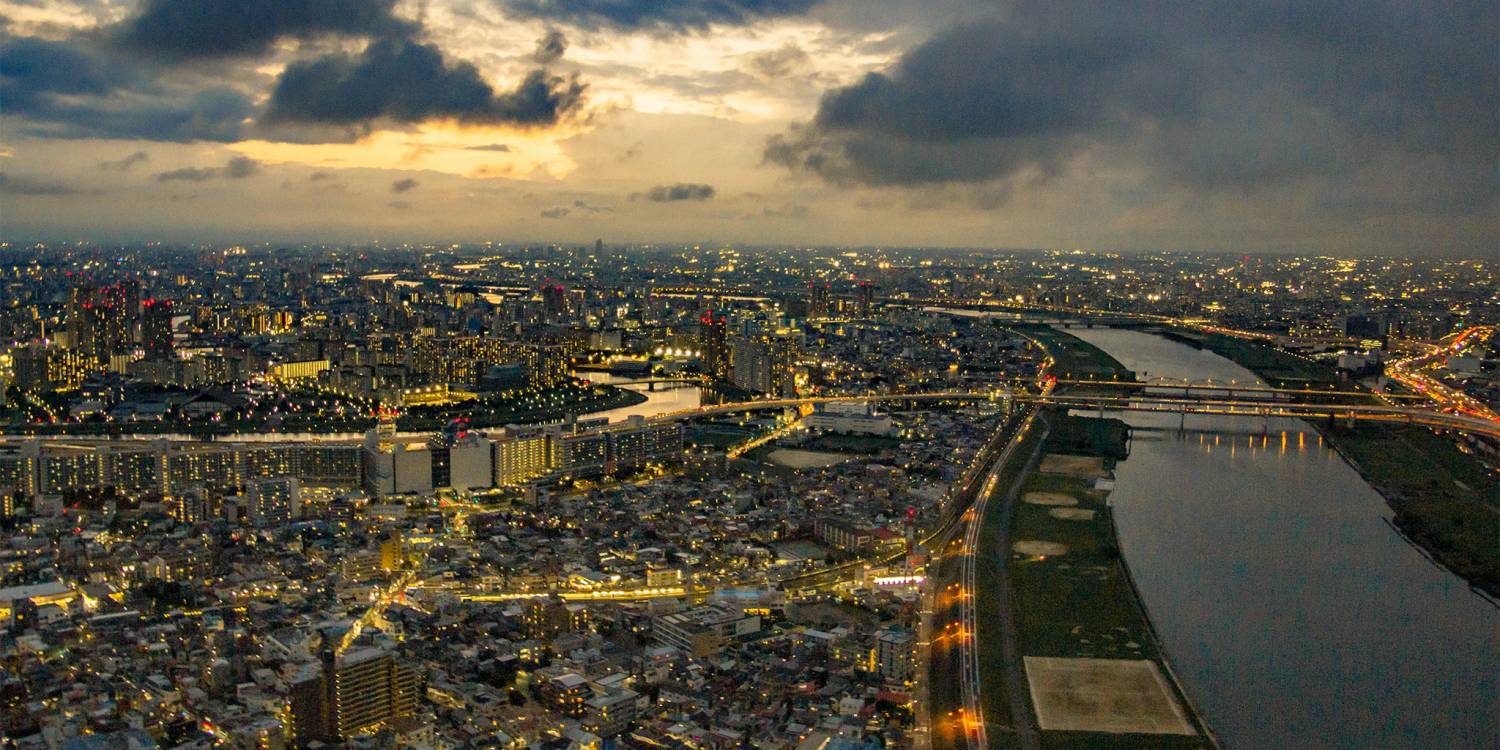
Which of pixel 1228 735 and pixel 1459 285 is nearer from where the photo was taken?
pixel 1228 735

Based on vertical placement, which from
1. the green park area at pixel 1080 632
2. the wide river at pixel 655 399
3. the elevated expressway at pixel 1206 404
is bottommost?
the wide river at pixel 655 399

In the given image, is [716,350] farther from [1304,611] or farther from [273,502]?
[1304,611]

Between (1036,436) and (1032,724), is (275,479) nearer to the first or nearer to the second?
(1032,724)

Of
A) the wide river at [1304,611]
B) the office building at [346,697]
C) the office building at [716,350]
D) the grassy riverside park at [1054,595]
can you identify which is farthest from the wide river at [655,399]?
the office building at [346,697]

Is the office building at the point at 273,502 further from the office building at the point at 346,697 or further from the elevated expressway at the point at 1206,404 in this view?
the elevated expressway at the point at 1206,404

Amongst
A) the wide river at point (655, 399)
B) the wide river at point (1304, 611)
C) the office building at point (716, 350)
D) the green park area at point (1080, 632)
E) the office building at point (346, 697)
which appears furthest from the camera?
the office building at point (716, 350)

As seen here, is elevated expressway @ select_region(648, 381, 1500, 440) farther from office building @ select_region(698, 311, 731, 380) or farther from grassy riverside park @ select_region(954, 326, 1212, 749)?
grassy riverside park @ select_region(954, 326, 1212, 749)

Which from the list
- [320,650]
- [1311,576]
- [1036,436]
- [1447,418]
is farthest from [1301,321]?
[320,650]

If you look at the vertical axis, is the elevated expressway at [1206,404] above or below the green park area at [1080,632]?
above

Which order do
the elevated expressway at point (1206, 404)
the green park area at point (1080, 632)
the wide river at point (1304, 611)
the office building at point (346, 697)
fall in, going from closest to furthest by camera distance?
the office building at point (346, 697), the green park area at point (1080, 632), the wide river at point (1304, 611), the elevated expressway at point (1206, 404)
